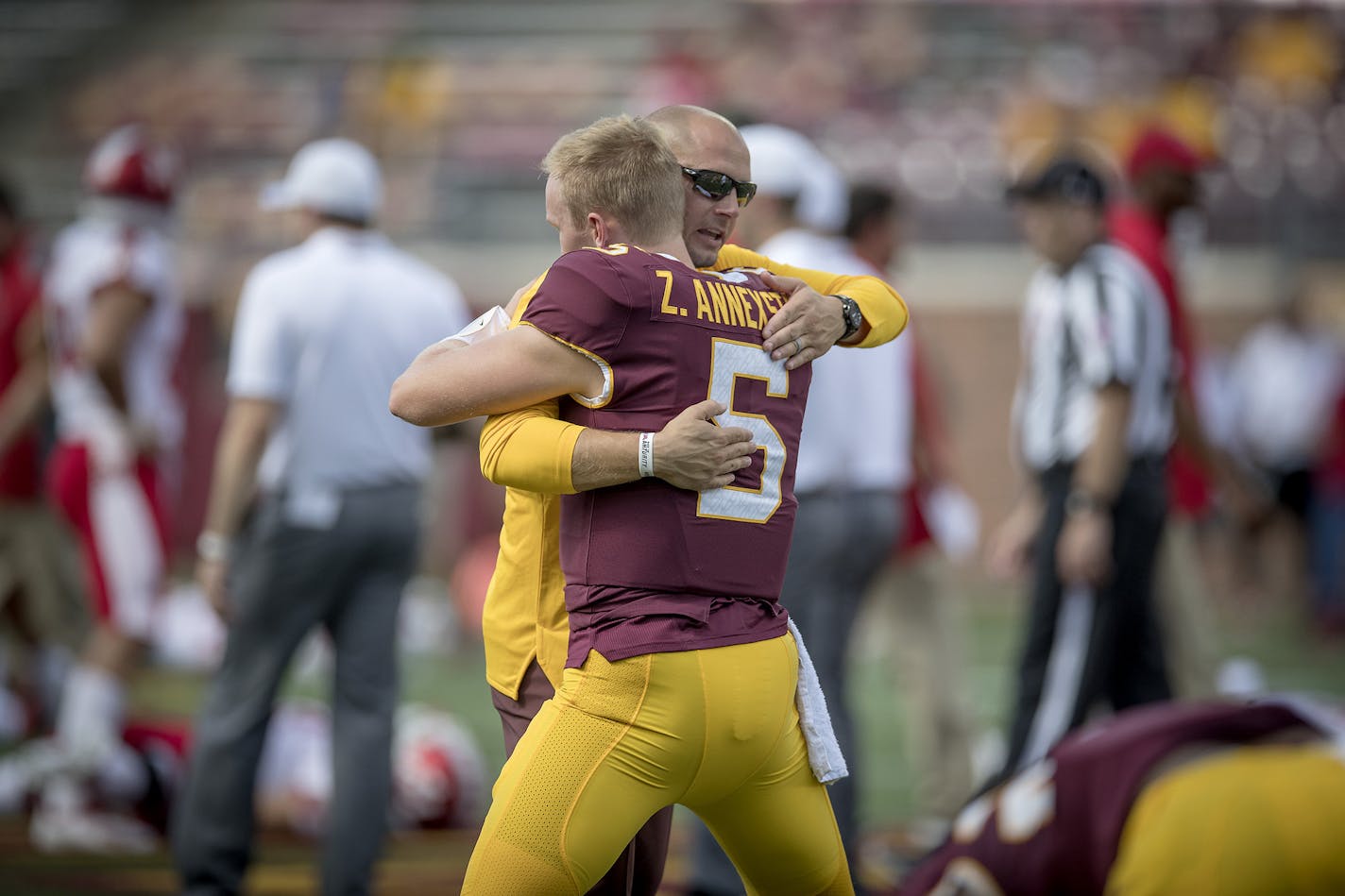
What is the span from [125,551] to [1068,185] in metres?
3.52

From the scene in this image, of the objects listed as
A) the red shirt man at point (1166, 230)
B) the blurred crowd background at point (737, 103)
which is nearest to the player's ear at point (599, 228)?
the red shirt man at point (1166, 230)

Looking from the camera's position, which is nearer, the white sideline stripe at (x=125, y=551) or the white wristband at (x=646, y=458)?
the white wristband at (x=646, y=458)

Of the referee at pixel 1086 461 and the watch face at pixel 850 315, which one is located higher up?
the watch face at pixel 850 315

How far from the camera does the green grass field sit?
5.43m

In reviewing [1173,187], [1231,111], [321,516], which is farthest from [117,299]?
[1231,111]

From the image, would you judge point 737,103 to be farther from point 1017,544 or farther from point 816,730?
point 816,730

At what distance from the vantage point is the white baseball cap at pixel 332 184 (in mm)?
4707

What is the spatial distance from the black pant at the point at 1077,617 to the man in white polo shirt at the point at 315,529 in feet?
6.27

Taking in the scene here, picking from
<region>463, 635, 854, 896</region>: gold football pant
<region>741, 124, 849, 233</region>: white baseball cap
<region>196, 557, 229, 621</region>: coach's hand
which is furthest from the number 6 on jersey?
<region>196, 557, 229, 621</region>: coach's hand

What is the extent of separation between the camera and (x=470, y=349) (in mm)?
2742

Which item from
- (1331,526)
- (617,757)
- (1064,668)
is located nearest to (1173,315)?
(1064,668)

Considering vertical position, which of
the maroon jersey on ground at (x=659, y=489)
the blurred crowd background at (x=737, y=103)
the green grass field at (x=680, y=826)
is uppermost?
the blurred crowd background at (x=737, y=103)

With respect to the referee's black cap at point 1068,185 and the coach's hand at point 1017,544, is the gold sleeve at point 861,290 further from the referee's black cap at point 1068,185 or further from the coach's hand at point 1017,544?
the coach's hand at point 1017,544

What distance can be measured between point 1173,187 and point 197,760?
399 cm
